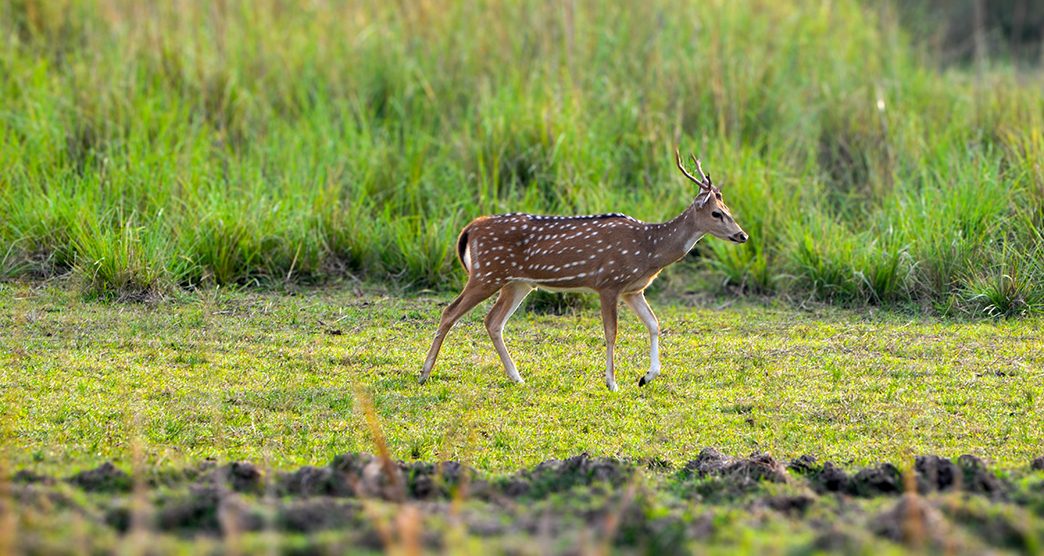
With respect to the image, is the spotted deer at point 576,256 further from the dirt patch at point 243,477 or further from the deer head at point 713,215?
the dirt patch at point 243,477

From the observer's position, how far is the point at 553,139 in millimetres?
11086

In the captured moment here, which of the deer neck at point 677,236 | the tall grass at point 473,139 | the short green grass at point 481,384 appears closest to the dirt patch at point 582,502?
the short green grass at point 481,384

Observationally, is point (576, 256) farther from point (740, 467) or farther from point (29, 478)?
point (29, 478)

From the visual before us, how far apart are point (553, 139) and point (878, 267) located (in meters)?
2.86

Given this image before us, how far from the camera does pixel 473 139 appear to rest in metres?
11.4

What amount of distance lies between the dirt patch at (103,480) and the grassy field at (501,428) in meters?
0.01

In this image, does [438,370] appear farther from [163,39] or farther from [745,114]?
[163,39]

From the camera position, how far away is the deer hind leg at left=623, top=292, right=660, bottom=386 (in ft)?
25.5

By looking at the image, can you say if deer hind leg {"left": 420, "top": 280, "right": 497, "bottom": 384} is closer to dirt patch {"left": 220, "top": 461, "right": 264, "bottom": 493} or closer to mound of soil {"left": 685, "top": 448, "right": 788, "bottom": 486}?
mound of soil {"left": 685, "top": 448, "right": 788, "bottom": 486}

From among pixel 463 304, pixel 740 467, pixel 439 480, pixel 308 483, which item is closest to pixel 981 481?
pixel 740 467

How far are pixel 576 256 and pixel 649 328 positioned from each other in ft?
1.93

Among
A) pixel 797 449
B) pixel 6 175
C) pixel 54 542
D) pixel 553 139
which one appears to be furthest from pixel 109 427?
pixel 553 139

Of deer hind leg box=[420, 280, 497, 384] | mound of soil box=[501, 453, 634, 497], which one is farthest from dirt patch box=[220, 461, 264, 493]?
deer hind leg box=[420, 280, 497, 384]

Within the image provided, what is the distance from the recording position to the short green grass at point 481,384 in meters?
6.54
